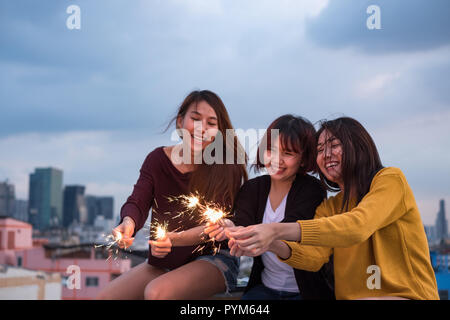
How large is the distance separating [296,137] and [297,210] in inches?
20.4

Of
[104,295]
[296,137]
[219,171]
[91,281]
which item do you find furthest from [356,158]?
[91,281]

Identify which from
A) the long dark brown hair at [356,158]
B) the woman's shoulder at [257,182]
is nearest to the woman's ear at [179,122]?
the woman's shoulder at [257,182]

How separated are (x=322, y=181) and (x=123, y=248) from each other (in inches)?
58.7

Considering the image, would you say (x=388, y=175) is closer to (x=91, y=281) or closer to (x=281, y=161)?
(x=281, y=161)

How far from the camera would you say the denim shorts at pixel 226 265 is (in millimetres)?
3023

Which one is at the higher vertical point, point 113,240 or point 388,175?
point 388,175

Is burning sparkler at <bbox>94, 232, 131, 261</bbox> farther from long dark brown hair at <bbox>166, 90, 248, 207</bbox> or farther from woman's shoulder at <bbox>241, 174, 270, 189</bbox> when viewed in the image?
woman's shoulder at <bbox>241, 174, 270, 189</bbox>

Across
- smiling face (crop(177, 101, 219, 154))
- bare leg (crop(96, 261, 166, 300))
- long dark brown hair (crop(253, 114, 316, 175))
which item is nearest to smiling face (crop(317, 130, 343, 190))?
long dark brown hair (crop(253, 114, 316, 175))

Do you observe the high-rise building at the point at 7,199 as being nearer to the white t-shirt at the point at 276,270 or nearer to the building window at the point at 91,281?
the building window at the point at 91,281

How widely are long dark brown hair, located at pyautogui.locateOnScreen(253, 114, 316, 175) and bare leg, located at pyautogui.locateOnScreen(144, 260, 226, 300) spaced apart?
978mm

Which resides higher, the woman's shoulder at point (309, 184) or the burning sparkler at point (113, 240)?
the woman's shoulder at point (309, 184)

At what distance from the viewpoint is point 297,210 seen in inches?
115

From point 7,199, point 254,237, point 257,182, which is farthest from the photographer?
point 7,199

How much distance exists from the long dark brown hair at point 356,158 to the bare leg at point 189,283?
1030 mm
